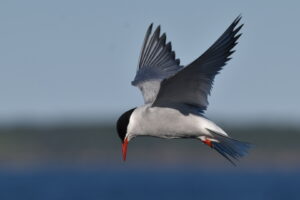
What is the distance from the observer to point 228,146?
1156 centimetres

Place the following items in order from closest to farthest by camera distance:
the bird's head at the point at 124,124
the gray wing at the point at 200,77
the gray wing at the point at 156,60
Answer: the gray wing at the point at 200,77
the bird's head at the point at 124,124
the gray wing at the point at 156,60

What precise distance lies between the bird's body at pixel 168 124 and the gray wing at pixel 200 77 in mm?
138

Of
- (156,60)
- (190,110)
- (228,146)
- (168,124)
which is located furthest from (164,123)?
(156,60)

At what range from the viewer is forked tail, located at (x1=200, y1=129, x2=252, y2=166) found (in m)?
11.4

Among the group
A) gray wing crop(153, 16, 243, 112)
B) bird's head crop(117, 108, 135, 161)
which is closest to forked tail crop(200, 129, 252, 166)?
gray wing crop(153, 16, 243, 112)

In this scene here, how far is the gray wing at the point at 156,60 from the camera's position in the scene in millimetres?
13438

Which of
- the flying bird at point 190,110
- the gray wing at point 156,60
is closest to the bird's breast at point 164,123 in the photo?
the flying bird at point 190,110

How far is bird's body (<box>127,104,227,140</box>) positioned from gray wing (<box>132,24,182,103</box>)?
154cm

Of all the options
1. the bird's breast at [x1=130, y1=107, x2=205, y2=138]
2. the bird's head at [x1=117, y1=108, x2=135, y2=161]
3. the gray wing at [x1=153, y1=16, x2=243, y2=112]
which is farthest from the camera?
the bird's head at [x1=117, y1=108, x2=135, y2=161]

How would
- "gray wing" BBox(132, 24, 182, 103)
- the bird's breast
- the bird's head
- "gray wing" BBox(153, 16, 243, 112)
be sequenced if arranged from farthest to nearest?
"gray wing" BBox(132, 24, 182, 103) < the bird's head < the bird's breast < "gray wing" BBox(153, 16, 243, 112)

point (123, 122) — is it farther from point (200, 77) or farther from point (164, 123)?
point (200, 77)

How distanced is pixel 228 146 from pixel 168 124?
2.40ft

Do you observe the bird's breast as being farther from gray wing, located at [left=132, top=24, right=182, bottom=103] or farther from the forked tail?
gray wing, located at [left=132, top=24, right=182, bottom=103]

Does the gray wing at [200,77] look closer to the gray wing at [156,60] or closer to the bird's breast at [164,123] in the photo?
the bird's breast at [164,123]
